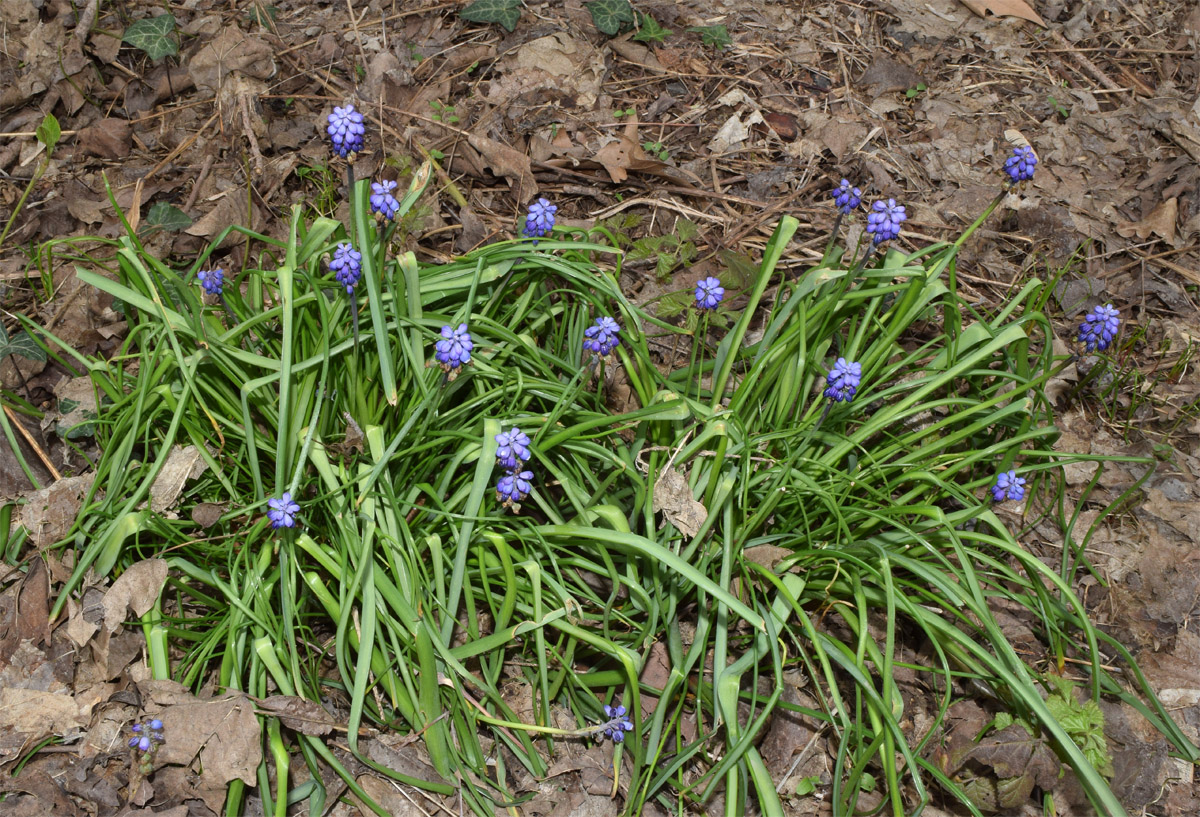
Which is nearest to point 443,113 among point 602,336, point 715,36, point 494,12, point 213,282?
point 494,12

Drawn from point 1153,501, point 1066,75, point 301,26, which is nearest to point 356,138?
point 301,26

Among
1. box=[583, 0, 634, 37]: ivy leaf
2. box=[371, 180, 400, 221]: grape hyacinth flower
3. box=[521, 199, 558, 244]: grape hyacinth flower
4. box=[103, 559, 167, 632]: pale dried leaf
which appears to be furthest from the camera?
box=[583, 0, 634, 37]: ivy leaf

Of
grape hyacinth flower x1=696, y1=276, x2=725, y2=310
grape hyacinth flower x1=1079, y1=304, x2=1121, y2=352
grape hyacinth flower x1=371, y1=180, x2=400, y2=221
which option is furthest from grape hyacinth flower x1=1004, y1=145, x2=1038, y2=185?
grape hyacinth flower x1=371, y1=180, x2=400, y2=221

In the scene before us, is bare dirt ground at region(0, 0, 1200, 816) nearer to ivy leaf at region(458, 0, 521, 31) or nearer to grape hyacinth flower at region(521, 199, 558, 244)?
ivy leaf at region(458, 0, 521, 31)

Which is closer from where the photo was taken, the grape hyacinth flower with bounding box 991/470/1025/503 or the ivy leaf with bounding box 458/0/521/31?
the grape hyacinth flower with bounding box 991/470/1025/503

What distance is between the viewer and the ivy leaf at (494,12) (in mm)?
4352

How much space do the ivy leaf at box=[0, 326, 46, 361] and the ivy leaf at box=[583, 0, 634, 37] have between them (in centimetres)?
295

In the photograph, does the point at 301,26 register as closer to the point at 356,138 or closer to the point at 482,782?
the point at 356,138

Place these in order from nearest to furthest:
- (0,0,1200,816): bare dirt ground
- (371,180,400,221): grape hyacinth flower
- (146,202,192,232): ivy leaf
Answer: (371,180,400,221): grape hyacinth flower < (0,0,1200,816): bare dirt ground < (146,202,192,232): ivy leaf

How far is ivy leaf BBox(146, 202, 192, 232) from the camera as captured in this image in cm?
332

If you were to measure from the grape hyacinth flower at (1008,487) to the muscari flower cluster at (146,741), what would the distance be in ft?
8.05

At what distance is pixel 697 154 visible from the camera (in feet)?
13.3

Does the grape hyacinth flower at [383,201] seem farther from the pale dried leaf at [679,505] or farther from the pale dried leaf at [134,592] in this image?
the pale dried leaf at [134,592]

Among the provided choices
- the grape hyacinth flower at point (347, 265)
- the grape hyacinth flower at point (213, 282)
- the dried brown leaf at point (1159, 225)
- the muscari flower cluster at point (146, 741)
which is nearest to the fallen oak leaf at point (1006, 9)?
the dried brown leaf at point (1159, 225)
